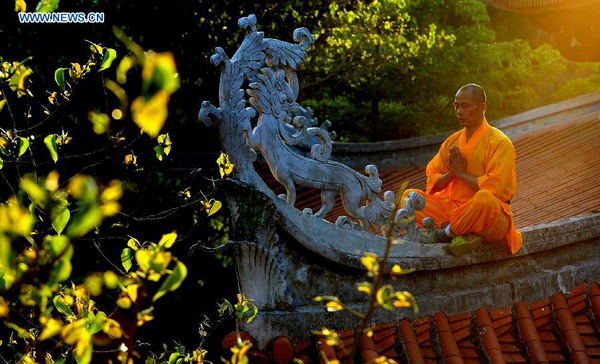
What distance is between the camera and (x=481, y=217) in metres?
4.37

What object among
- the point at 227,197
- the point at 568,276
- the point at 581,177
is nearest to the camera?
the point at 227,197

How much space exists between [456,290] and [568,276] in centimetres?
67

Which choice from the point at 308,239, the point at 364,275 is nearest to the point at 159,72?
the point at 308,239

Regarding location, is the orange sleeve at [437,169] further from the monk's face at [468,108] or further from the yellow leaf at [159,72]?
the yellow leaf at [159,72]

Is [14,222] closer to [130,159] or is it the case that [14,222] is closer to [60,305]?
[60,305]

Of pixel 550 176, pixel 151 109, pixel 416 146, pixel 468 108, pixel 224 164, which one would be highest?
pixel 416 146

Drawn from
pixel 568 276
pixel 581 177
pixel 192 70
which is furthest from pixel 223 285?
pixel 568 276

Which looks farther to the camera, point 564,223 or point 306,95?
point 306,95

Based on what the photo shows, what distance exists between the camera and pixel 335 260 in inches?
159

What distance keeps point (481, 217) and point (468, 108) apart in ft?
1.87

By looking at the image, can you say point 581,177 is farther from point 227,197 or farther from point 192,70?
point 192,70

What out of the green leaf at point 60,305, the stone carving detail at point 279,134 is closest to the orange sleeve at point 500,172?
the stone carving detail at point 279,134

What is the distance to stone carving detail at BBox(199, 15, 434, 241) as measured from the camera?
411 cm

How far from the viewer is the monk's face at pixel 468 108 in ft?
15.1
